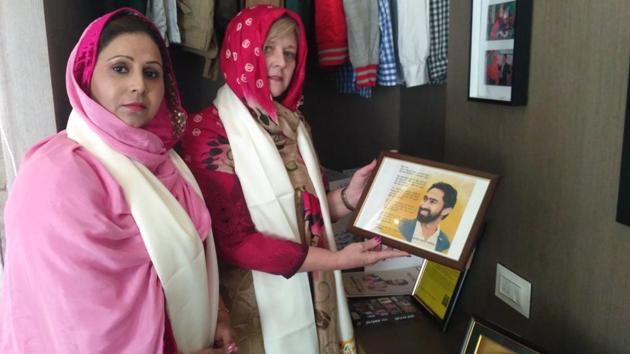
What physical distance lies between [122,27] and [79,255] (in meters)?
0.47

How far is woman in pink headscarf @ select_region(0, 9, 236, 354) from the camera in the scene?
0.92m

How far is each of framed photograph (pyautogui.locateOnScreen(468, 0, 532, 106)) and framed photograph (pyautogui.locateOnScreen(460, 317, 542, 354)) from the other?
522 mm

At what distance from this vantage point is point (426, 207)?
4.04 feet

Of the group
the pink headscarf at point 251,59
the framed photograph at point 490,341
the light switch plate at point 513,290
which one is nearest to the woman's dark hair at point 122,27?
the pink headscarf at point 251,59

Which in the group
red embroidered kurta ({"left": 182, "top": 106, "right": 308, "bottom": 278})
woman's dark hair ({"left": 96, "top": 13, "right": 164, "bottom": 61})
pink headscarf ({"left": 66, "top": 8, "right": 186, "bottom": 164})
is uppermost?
woman's dark hair ({"left": 96, "top": 13, "right": 164, "bottom": 61})

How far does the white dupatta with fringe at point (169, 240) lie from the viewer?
1022 millimetres

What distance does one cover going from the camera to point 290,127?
1.45 m

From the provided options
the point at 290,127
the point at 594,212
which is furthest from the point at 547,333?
the point at 290,127

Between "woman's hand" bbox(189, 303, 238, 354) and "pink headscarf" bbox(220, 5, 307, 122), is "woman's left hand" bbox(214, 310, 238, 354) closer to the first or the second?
"woman's hand" bbox(189, 303, 238, 354)

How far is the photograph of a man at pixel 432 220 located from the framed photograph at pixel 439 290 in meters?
0.23

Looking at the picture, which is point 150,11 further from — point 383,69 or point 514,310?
point 514,310

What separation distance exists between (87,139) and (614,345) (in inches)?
43.8

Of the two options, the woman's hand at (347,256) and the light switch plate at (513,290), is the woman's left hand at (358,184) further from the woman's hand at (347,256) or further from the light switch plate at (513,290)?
the light switch plate at (513,290)

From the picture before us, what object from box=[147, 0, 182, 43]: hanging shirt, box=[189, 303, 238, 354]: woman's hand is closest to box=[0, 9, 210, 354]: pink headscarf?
box=[189, 303, 238, 354]: woman's hand
